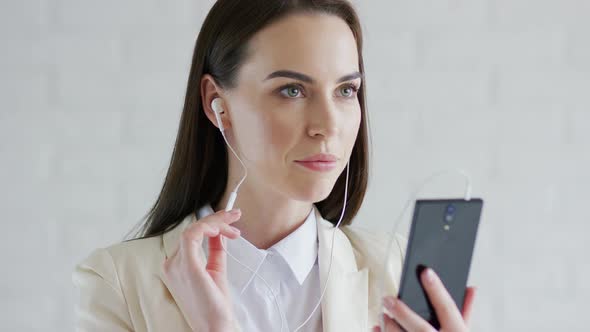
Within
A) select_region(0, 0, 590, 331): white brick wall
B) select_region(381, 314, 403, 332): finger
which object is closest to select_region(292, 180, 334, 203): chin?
select_region(381, 314, 403, 332): finger

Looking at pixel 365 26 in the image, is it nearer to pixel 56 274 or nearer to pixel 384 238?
pixel 384 238

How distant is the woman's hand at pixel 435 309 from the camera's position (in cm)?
112

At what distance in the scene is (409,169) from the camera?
2139 millimetres

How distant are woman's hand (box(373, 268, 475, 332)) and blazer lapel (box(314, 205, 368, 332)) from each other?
1.09ft

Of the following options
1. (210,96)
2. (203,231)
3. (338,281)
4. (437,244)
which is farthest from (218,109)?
(437,244)

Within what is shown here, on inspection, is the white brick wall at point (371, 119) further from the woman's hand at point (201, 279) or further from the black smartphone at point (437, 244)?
the black smartphone at point (437, 244)

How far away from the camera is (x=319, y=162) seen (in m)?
1.41

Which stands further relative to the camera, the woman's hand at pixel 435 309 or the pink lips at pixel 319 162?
the pink lips at pixel 319 162

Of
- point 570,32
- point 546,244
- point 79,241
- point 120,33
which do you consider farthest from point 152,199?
point 570,32

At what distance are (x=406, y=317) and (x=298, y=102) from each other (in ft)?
1.52

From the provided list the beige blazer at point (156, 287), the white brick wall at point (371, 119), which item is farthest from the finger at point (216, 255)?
the white brick wall at point (371, 119)

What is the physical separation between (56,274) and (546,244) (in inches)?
52.0

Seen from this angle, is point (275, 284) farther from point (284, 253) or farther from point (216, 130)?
point (216, 130)

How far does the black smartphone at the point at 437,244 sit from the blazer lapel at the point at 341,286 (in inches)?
13.6
